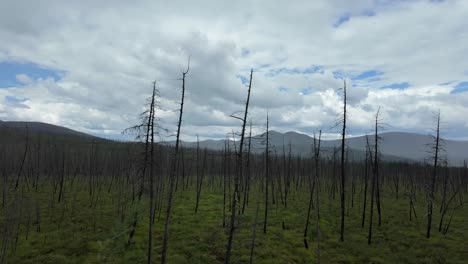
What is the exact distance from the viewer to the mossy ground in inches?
919

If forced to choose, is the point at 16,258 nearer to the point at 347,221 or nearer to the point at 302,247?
the point at 302,247

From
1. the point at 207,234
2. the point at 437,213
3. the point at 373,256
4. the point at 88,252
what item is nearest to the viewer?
the point at 88,252

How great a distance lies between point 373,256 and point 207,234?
15854 mm

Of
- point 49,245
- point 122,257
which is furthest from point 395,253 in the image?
point 49,245

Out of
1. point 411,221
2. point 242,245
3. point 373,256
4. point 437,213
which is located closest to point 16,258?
point 242,245

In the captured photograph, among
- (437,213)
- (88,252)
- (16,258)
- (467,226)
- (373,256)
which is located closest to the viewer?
(16,258)

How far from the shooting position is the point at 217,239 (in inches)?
1105

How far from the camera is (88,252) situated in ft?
76.7

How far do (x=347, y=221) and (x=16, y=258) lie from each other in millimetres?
35049

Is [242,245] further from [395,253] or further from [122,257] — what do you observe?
[395,253]

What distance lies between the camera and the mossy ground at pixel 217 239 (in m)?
23.3

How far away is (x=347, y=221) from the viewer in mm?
36312

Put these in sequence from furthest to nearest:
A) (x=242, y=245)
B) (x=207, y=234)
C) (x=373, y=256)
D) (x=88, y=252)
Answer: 1. (x=207, y=234)
2. (x=242, y=245)
3. (x=373, y=256)
4. (x=88, y=252)

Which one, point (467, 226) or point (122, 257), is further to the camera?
point (467, 226)
